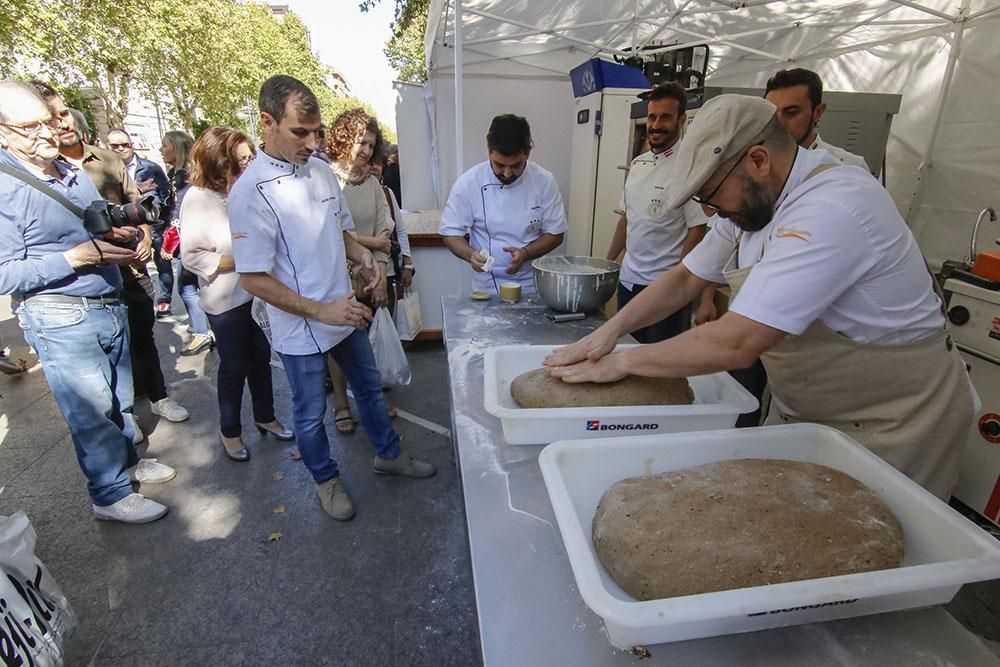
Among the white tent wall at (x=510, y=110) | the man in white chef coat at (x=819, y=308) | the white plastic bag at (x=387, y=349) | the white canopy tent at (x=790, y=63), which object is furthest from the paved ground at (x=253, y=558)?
the white tent wall at (x=510, y=110)

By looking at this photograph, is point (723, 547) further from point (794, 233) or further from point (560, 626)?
point (794, 233)

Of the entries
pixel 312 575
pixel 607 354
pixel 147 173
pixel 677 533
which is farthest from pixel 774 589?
pixel 147 173

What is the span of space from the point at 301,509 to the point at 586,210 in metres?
3.59

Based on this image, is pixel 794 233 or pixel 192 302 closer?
pixel 794 233

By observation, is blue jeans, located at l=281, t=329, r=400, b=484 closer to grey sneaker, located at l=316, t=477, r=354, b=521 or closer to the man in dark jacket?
grey sneaker, located at l=316, t=477, r=354, b=521

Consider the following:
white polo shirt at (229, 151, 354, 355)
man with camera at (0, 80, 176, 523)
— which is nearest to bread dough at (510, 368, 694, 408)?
white polo shirt at (229, 151, 354, 355)

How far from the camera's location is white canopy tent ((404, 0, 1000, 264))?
3.98 metres

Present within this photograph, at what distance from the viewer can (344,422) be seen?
3412mm

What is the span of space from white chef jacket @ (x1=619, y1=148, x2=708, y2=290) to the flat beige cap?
1604 millimetres

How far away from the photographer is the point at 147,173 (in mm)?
5344

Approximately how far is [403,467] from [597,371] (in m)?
1.84

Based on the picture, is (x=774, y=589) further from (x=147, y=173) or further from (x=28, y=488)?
(x=147, y=173)

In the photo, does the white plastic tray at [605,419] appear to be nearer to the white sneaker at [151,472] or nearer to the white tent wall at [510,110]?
the white sneaker at [151,472]

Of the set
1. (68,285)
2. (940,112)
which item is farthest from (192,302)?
(940,112)
